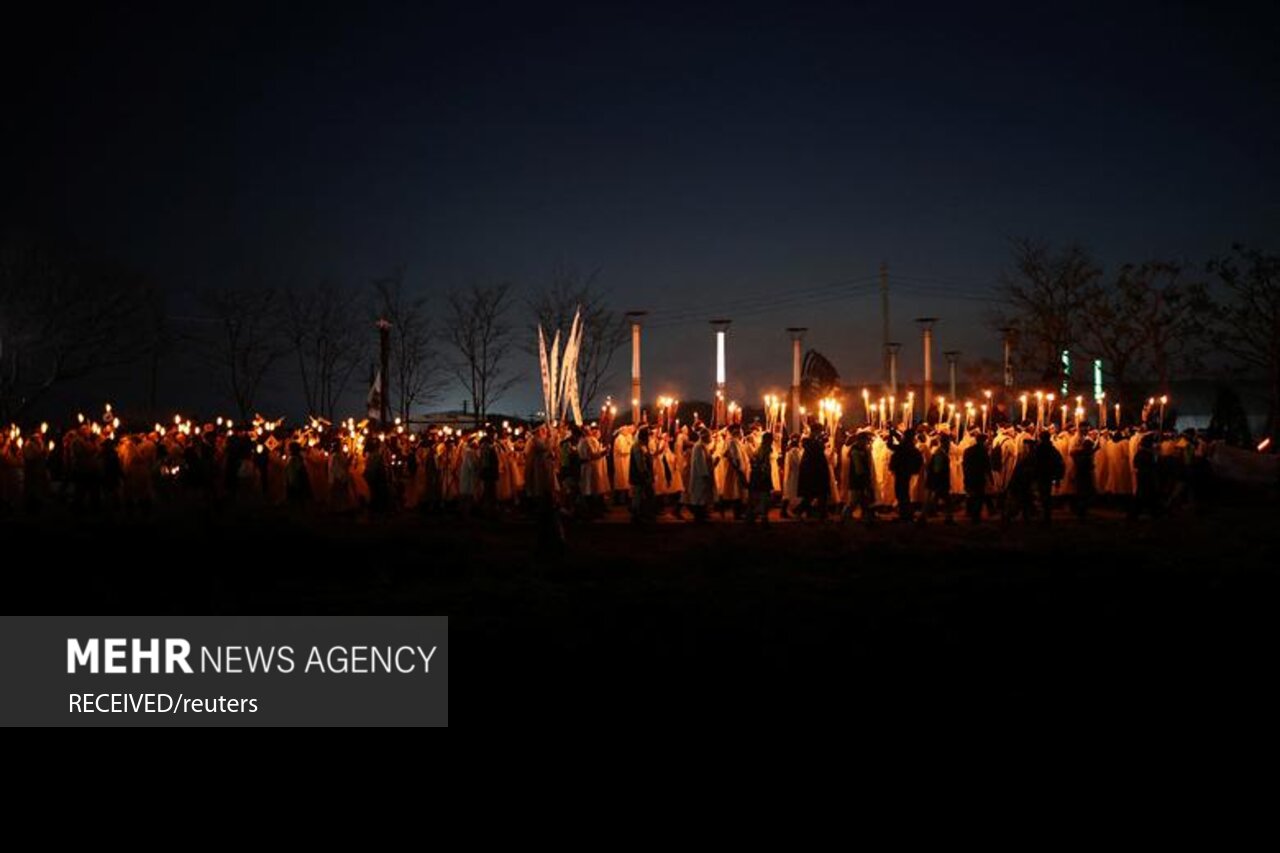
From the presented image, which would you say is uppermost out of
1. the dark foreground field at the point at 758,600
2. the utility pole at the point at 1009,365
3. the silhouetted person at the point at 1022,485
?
the utility pole at the point at 1009,365

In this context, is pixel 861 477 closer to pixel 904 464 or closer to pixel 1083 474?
pixel 904 464

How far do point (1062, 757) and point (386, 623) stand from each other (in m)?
5.60

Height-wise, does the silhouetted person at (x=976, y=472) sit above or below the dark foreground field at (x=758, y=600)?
above

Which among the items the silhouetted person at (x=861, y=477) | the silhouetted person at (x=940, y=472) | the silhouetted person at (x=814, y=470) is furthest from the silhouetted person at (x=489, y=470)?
the silhouetted person at (x=940, y=472)

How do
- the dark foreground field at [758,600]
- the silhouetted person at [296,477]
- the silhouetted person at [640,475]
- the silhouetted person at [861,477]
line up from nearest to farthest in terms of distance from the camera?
the dark foreground field at [758,600] → the silhouetted person at [861,477] → the silhouetted person at [640,475] → the silhouetted person at [296,477]

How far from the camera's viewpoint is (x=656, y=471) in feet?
66.6

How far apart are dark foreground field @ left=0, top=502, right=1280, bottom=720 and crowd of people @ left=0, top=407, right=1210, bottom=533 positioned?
1126mm

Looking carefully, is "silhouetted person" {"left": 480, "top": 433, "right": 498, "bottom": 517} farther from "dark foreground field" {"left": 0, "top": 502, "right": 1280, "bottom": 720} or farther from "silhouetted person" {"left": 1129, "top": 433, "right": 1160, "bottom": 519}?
"silhouetted person" {"left": 1129, "top": 433, "right": 1160, "bottom": 519}

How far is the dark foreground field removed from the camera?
7.17m

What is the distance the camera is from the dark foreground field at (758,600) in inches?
282

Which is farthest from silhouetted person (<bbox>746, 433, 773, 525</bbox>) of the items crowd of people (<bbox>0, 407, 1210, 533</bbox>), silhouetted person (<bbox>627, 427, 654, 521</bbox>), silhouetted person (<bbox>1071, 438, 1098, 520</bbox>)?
silhouetted person (<bbox>1071, 438, 1098, 520</bbox>)

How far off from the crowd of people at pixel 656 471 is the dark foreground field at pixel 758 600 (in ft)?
3.69

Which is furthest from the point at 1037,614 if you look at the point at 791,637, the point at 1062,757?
the point at 1062,757

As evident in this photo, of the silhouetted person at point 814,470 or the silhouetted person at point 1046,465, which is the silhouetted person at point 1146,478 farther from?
the silhouetted person at point 814,470
